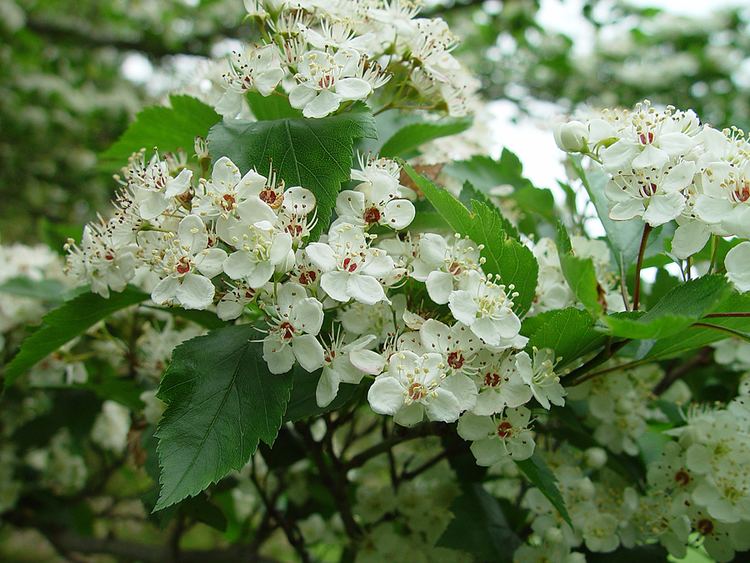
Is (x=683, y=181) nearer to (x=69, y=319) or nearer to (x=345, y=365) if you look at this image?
(x=345, y=365)

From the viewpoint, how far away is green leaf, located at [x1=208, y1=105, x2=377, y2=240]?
0.80 m

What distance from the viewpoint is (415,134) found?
1.01m

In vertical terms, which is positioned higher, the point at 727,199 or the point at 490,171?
the point at 727,199

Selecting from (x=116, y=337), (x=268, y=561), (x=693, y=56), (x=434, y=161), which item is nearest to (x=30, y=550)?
(x=268, y=561)

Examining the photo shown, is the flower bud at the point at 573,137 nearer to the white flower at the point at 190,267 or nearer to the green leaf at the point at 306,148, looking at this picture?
the green leaf at the point at 306,148

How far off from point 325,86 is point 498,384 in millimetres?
398

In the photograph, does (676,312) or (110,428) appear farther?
(110,428)

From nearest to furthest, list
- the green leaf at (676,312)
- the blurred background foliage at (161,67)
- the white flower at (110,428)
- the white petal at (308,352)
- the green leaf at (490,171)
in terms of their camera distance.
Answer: the green leaf at (676,312), the white petal at (308,352), the green leaf at (490,171), the white flower at (110,428), the blurred background foliage at (161,67)

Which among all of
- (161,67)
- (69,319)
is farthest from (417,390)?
(161,67)

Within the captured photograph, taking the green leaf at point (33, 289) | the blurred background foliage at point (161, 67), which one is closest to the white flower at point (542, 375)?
the green leaf at point (33, 289)

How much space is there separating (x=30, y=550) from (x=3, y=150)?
213 centimetres

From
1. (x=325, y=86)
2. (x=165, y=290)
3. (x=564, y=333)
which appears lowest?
(x=564, y=333)

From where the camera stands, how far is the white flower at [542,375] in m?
0.75

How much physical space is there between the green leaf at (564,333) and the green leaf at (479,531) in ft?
1.18
